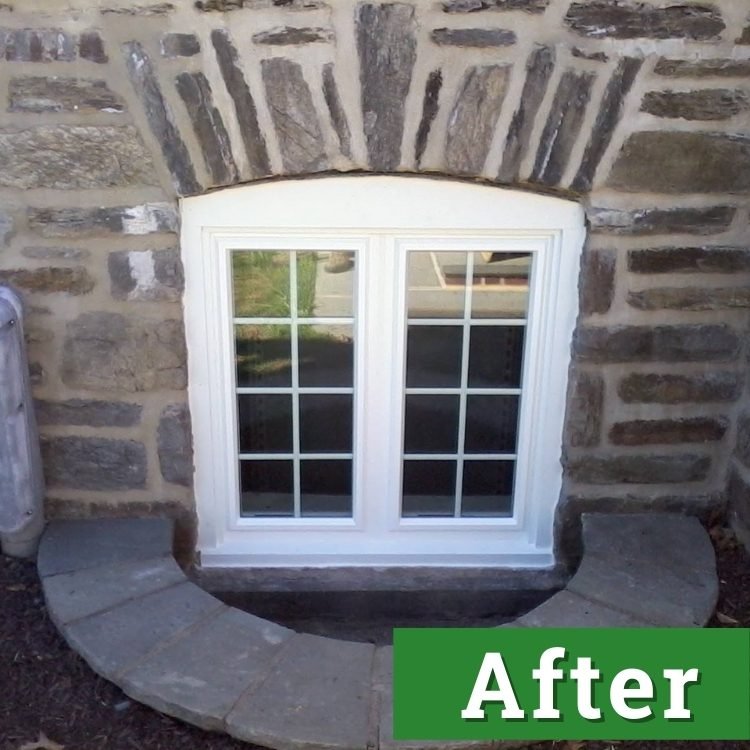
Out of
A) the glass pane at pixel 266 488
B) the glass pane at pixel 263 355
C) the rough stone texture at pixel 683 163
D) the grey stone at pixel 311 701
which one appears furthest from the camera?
the glass pane at pixel 266 488

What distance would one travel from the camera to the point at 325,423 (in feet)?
11.0

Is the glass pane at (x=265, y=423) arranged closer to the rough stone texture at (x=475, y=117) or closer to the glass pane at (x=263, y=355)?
the glass pane at (x=263, y=355)

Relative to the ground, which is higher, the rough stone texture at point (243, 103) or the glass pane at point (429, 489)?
the rough stone texture at point (243, 103)

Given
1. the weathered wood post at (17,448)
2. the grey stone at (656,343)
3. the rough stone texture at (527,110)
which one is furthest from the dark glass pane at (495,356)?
the weathered wood post at (17,448)

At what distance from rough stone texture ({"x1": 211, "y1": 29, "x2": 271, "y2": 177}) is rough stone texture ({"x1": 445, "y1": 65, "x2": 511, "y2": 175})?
58 centimetres

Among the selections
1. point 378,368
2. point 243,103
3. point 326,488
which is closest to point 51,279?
point 243,103

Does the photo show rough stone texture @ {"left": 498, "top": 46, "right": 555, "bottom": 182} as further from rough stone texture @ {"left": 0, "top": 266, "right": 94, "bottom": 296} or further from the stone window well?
rough stone texture @ {"left": 0, "top": 266, "right": 94, "bottom": 296}

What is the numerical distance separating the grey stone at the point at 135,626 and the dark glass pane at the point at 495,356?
121 cm

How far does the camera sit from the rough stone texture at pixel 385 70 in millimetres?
2682

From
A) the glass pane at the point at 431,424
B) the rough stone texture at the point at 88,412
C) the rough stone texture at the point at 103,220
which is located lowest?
the glass pane at the point at 431,424

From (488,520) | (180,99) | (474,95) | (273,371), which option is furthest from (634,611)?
(180,99)

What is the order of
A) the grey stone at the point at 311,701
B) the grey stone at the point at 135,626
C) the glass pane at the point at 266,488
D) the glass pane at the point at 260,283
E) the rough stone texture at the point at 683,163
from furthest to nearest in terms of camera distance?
the glass pane at the point at 266,488 → the glass pane at the point at 260,283 → the rough stone texture at the point at 683,163 → the grey stone at the point at 135,626 → the grey stone at the point at 311,701

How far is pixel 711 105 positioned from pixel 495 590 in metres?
1.84

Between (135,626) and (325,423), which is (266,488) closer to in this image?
(325,423)
